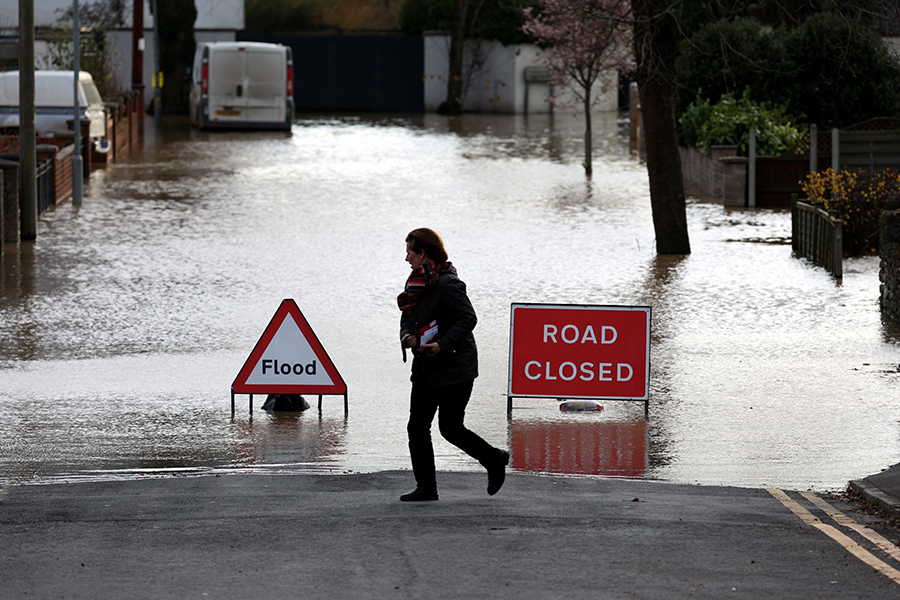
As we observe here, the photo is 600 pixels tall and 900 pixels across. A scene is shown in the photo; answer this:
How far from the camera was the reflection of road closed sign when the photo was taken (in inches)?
401

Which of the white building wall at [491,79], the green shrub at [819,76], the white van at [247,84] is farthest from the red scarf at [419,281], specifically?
the white building wall at [491,79]

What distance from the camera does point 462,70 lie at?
2028 inches

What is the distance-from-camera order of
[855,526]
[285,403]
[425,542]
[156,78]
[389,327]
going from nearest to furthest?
1. [425,542]
2. [855,526]
3. [285,403]
4. [389,327]
5. [156,78]

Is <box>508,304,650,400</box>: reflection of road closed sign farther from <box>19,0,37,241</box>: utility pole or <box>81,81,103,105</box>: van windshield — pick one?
<box>81,81,103,105</box>: van windshield

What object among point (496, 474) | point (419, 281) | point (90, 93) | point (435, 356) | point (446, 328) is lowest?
point (496, 474)

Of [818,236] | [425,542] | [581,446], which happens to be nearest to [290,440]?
[581,446]

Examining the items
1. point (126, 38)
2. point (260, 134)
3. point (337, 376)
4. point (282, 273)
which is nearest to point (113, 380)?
point (337, 376)

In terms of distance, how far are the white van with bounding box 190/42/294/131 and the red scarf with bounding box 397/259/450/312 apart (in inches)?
1247

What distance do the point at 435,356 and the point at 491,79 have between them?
148ft

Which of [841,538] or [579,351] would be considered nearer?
[841,538]

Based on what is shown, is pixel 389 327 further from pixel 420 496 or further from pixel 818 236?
pixel 818 236

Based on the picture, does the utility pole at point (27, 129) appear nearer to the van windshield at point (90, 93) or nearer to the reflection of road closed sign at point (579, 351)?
the reflection of road closed sign at point (579, 351)

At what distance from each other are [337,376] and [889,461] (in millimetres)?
4044

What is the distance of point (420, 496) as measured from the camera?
24.4ft
